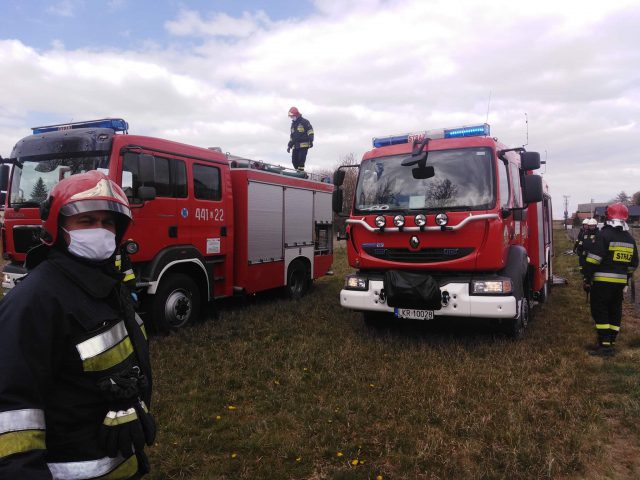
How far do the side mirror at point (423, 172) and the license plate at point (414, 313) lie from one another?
67.4 inches

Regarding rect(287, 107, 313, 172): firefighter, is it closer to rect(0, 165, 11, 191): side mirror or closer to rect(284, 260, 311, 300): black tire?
rect(284, 260, 311, 300): black tire

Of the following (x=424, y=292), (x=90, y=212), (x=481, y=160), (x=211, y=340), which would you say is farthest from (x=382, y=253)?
(x=90, y=212)

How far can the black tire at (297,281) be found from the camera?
373 inches

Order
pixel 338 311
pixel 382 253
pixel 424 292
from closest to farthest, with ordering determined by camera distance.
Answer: pixel 424 292, pixel 382 253, pixel 338 311

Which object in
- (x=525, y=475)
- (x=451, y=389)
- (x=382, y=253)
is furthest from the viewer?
(x=382, y=253)

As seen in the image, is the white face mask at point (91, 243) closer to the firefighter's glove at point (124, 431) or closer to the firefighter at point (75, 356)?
the firefighter at point (75, 356)

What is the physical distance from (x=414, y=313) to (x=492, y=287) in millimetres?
989

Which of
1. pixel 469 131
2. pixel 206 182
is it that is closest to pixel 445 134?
pixel 469 131

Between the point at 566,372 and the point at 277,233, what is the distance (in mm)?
5449

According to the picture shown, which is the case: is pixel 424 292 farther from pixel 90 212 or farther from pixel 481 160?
pixel 90 212

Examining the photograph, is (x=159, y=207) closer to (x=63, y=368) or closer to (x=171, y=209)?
(x=171, y=209)

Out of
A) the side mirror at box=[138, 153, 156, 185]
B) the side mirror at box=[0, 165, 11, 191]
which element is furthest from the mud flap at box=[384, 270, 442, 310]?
the side mirror at box=[0, 165, 11, 191]

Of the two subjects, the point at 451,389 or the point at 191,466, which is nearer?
the point at 191,466

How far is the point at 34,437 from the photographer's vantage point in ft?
4.17
